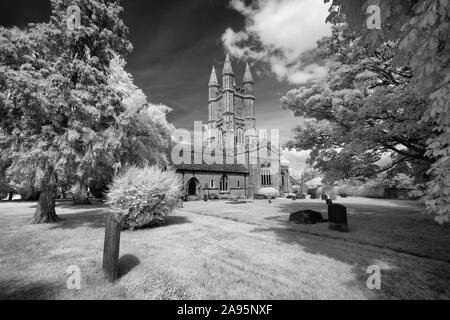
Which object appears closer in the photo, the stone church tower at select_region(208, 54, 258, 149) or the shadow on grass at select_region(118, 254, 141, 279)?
the shadow on grass at select_region(118, 254, 141, 279)

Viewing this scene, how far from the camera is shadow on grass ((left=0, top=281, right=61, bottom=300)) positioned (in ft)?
12.9

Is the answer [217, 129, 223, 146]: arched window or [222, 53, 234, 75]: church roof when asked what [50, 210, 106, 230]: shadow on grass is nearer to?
[217, 129, 223, 146]: arched window

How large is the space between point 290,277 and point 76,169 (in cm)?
1043

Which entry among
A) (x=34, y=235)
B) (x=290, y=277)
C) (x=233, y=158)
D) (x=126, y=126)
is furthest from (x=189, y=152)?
(x=290, y=277)

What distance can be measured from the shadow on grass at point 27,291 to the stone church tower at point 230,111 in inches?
2622

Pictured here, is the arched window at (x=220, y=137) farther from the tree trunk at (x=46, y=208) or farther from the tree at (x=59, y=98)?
the tree at (x=59, y=98)

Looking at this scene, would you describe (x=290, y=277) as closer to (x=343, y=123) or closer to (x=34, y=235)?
(x=343, y=123)

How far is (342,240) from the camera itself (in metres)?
8.09

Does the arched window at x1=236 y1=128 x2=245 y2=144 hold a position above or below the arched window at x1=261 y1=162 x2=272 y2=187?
above

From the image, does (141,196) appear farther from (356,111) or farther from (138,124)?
(356,111)

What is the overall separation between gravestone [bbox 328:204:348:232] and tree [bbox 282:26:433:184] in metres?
1.60

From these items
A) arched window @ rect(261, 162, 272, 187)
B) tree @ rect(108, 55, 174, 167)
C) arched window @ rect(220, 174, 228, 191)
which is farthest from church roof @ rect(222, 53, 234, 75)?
tree @ rect(108, 55, 174, 167)

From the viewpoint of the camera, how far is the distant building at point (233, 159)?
32.8 metres
